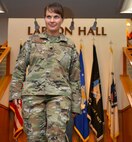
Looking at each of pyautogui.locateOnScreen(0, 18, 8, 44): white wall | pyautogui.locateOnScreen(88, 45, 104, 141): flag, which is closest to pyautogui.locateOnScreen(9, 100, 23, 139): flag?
pyautogui.locateOnScreen(88, 45, 104, 141): flag

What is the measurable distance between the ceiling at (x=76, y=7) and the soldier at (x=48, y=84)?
5810 millimetres

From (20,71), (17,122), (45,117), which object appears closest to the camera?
(45,117)

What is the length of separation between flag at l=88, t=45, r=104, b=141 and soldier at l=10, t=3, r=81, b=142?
1943mm

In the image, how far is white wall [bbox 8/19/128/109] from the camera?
420cm

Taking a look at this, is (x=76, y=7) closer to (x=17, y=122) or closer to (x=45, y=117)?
(x=17, y=122)

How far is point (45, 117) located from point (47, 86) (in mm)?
214

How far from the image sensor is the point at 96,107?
13.1ft

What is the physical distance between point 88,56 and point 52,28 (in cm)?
222

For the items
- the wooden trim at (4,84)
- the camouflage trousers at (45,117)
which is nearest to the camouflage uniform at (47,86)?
the camouflage trousers at (45,117)

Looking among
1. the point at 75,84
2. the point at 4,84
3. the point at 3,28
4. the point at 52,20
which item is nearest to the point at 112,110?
the point at 4,84

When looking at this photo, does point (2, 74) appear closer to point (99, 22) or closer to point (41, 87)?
point (99, 22)

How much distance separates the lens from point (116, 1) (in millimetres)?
7742

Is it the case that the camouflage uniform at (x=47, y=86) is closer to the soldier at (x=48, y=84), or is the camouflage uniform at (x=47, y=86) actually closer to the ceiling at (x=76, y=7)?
the soldier at (x=48, y=84)

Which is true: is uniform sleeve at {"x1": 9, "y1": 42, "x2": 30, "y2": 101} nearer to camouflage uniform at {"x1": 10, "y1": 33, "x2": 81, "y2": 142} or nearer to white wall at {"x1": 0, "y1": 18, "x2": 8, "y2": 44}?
camouflage uniform at {"x1": 10, "y1": 33, "x2": 81, "y2": 142}
